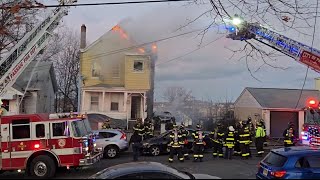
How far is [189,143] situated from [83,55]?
52.1 feet

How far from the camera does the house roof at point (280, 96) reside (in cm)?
3259

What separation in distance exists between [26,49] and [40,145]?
20.3ft

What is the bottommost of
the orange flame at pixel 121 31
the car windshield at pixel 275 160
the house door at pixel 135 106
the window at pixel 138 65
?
the car windshield at pixel 275 160

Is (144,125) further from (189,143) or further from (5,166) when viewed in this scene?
(5,166)

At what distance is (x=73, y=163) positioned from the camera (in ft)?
42.6

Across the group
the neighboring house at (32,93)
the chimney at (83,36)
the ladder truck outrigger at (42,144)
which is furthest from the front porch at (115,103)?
the ladder truck outrigger at (42,144)

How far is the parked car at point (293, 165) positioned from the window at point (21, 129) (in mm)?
7308

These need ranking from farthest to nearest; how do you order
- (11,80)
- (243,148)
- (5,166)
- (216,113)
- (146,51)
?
1. (216,113)
2. (146,51)
3. (243,148)
4. (11,80)
5. (5,166)

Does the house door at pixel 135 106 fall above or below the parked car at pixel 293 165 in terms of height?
above

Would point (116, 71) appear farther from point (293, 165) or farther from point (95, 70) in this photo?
point (293, 165)

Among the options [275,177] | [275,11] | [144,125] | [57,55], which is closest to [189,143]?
[144,125]

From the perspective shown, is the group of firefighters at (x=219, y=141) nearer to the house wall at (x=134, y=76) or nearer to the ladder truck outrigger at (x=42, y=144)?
the ladder truck outrigger at (x=42, y=144)

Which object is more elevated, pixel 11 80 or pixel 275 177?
pixel 11 80

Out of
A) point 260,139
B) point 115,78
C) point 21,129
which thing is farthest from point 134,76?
point 21,129
